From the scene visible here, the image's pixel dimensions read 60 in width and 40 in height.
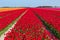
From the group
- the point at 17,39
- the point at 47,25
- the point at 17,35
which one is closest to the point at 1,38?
the point at 17,35

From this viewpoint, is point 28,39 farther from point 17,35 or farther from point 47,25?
point 47,25

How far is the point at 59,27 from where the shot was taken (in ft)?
52.5

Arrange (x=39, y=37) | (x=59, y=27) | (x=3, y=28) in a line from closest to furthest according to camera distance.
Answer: (x=39, y=37)
(x=59, y=27)
(x=3, y=28)

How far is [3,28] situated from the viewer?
18047 mm

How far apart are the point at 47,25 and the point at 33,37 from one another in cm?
843

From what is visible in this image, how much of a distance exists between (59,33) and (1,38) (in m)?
3.37

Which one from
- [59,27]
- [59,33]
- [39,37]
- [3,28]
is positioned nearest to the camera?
[39,37]

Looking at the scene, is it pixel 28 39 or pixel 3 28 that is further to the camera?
pixel 3 28

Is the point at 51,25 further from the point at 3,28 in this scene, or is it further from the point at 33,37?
the point at 33,37

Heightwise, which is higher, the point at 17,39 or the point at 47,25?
the point at 17,39

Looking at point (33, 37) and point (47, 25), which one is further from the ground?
point (33, 37)

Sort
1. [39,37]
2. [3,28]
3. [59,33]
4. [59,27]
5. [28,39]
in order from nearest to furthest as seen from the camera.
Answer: [28,39]
[39,37]
[59,33]
[59,27]
[3,28]

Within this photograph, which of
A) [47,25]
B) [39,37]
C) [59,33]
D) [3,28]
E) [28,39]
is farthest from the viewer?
[47,25]

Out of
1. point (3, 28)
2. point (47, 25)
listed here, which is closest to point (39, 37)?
point (3, 28)
